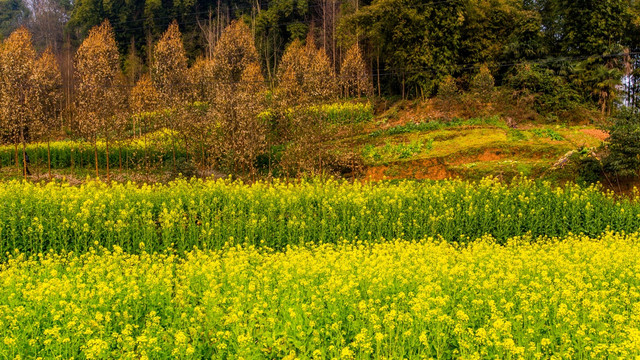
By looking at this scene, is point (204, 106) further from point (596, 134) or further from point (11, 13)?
point (11, 13)

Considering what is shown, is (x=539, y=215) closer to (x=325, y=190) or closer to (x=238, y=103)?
(x=325, y=190)

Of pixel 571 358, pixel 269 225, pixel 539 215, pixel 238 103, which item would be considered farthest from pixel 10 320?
pixel 238 103

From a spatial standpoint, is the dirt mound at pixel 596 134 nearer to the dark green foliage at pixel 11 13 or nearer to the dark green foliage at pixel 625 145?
the dark green foliage at pixel 625 145

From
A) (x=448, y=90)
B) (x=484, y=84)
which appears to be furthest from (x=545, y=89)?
(x=448, y=90)

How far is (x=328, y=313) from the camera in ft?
20.3

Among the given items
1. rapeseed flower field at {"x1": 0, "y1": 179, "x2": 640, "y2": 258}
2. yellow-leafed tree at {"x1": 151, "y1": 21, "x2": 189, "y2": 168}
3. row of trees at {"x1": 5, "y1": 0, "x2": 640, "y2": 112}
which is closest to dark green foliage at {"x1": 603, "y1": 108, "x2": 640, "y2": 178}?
rapeseed flower field at {"x1": 0, "y1": 179, "x2": 640, "y2": 258}

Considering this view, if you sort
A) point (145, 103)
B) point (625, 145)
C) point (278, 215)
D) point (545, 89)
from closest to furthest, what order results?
1. point (278, 215)
2. point (625, 145)
3. point (545, 89)
4. point (145, 103)

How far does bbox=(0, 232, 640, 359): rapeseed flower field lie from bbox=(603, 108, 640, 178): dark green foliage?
10.3 metres

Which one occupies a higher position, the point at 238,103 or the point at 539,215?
the point at 238,103

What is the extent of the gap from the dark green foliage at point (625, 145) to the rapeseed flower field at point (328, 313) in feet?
33.9

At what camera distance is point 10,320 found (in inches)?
233

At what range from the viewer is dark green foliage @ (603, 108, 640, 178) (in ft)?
57.4

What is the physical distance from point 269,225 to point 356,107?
23579mm

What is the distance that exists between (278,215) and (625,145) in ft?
39.2
